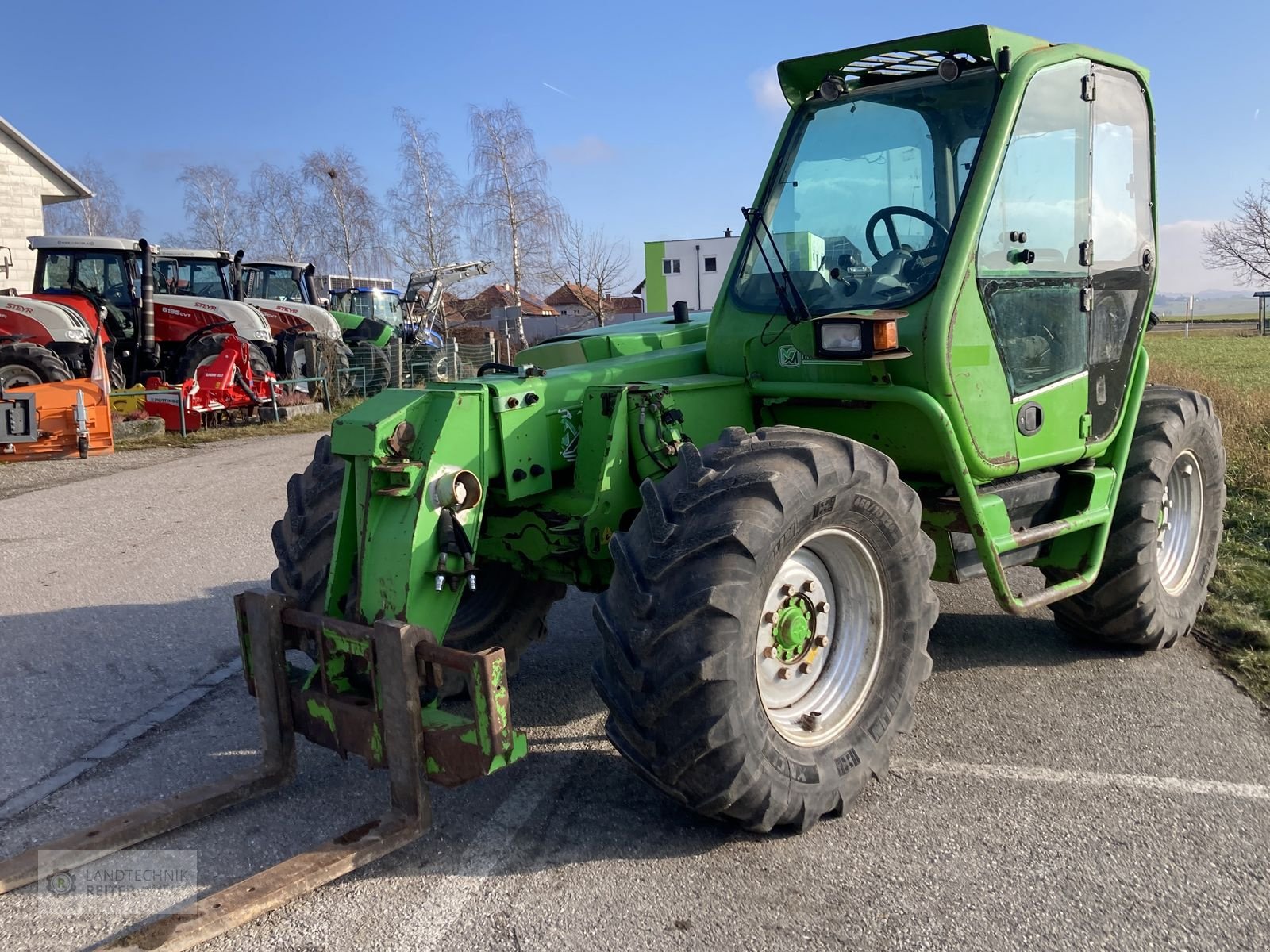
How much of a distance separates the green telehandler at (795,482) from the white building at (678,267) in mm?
13584

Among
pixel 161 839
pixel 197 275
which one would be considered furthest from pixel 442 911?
pixel 197 275

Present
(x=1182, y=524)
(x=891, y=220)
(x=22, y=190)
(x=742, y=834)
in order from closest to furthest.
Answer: (x=742, y=834) → (x=891, y=220) → (x=1182, y=524) → (x=22, y=190)

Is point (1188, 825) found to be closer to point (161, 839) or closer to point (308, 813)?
point (308, 813)

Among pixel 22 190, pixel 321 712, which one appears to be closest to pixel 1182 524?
pixel 321 712

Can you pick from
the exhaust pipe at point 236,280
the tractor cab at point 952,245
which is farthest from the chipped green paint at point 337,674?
the exhaust pipe at point 236,280

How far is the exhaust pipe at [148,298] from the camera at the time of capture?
1662 centimetres

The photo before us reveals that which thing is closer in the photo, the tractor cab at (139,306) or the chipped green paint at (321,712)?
the chipped green paint at (321,712)

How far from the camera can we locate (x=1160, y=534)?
5.88 m

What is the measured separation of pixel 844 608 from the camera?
408 cm

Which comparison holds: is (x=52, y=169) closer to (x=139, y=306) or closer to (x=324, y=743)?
(x=139, y=306)

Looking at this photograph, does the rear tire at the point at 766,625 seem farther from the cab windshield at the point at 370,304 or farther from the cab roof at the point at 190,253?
the cab windshield at the point at 370,304

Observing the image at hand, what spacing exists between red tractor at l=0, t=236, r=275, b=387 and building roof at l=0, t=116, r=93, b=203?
15785mm

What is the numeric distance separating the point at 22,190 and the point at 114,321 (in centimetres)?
1769

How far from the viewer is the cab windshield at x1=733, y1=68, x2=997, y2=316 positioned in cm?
455
